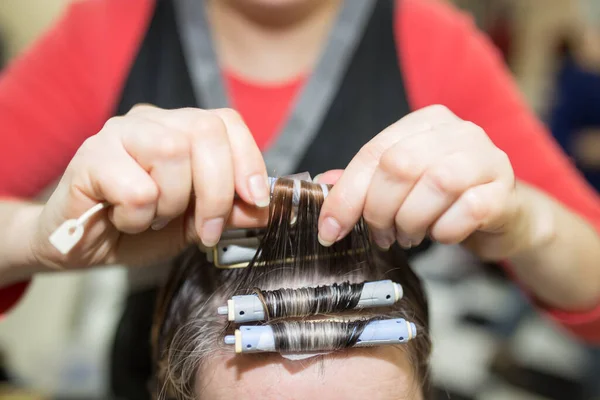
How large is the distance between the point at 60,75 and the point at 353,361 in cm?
54

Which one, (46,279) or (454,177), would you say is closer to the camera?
(454,177)

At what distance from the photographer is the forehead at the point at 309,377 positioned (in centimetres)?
42

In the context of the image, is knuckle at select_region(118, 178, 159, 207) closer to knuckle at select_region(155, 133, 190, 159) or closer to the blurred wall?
knuckle at select_region(155, 133, 190, 159)

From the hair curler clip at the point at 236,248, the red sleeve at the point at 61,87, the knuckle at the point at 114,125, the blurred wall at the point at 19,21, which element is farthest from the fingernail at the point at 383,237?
the blurred wall at the point at 19,21

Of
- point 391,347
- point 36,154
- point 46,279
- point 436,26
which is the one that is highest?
point 436,26

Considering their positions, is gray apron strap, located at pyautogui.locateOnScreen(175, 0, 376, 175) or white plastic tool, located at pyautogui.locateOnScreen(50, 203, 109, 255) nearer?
white plastic tool, located at pyautogui.locateOnScreen(50, 203, 109, 255)

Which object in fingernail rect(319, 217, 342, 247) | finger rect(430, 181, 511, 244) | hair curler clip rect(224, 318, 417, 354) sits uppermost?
finger rect(430, 181, 511, 244)

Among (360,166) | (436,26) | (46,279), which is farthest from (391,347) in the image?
(46,279)

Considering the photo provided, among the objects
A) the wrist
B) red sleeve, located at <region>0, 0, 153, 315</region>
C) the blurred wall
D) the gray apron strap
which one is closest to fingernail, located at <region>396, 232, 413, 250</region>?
the wrist

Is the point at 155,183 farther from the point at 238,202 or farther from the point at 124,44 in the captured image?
the point at 124,44

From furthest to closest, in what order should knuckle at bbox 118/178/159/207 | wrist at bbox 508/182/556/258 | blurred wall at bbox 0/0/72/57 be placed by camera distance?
blurred wall at bbox 0/0/72/57
wrist at bbox 508/182/556/258
knuckle at bbox 118/178/159/207

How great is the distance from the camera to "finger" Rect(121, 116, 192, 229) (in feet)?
1.16

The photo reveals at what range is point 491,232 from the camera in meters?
0.44

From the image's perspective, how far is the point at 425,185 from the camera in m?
0.36
